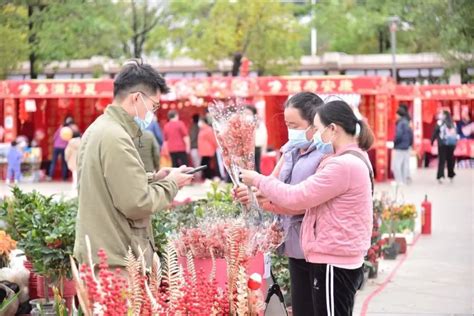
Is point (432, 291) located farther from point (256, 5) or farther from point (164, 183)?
point (256, 5)

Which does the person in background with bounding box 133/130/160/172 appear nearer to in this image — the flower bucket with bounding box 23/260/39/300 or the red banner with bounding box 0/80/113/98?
the flower bucket with bounding box 23/260/39/300

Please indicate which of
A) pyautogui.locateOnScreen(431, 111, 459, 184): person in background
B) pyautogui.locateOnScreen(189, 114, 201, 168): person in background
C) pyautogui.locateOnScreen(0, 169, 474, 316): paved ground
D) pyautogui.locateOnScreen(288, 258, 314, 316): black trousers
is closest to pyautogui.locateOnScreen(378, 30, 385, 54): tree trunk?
pyautogui.locateOnScreen(431, 111, 459, 184): person in background

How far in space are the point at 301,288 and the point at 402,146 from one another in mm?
17461

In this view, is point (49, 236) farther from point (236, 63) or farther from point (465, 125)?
point (236, 63)

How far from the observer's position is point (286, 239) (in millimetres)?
5508

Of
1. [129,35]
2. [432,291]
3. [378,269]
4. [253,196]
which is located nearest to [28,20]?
[378,269]

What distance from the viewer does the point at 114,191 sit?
15.1 ft

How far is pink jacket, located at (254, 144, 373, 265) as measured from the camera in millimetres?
4848

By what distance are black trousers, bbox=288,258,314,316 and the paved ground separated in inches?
16.2

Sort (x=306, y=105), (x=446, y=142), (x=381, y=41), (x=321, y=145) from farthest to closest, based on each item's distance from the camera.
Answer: (x=381, y=41) → (x=446, y=142) → (x=306, y=105) → (x=321, y=145)

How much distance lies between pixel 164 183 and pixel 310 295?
1.17 metres

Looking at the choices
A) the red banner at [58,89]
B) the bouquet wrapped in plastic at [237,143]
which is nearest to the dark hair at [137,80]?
the bouquet wrapped in plastic at [237,143]

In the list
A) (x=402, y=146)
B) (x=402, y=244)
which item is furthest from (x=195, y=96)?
(x=402, y=244)

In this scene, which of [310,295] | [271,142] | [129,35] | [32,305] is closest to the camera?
[310,295]
